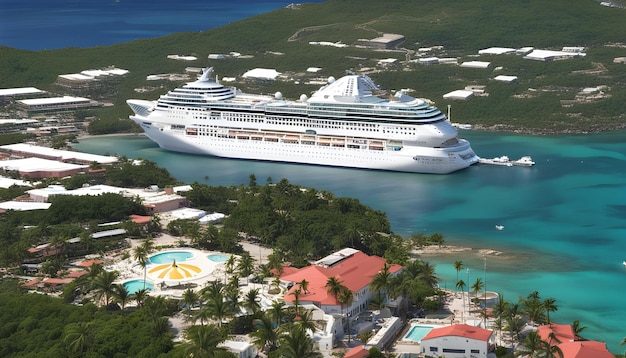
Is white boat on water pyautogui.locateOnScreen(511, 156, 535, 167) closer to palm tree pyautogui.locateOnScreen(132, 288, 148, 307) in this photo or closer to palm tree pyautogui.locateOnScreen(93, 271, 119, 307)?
palm tree pyautogui.locateOnScreen(132, 288, 148, 307)

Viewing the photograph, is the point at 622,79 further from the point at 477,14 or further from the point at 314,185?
the point at 314,185

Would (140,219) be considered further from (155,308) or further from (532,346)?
(532,346)

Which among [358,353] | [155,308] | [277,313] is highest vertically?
[277,313]

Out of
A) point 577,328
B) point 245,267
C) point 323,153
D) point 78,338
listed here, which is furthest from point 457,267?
point 323,153

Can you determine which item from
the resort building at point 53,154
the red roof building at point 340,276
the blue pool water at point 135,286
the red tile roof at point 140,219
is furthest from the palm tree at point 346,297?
the resort building at point 53,154

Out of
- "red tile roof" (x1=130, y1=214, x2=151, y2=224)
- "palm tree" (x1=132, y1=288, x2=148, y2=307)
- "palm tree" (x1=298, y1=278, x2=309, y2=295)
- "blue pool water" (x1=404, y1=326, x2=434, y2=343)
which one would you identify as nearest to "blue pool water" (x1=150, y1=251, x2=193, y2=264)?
"red tile roof" (x1=130, y1=214, x2=151, y2=224)

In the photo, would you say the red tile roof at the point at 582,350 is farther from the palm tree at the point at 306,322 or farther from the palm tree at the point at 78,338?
the palm tree at the point at 78,338
